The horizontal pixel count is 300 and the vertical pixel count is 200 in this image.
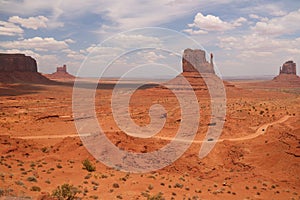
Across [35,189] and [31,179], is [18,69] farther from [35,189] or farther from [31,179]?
[35,189]

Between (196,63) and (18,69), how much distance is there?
71780 mm

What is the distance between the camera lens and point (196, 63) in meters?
88.0

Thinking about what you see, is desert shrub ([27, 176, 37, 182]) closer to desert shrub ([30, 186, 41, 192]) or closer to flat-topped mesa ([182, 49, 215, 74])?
desert shrub ([30, 186, 41, 192])

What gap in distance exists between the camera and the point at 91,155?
18172 mm

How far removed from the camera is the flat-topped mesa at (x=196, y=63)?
85562 mm

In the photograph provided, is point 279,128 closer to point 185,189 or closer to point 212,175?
point 212,175

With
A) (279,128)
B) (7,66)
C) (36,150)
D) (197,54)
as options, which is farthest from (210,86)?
(7,66)

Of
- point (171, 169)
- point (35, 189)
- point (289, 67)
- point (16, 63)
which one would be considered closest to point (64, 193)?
point (35, 189)

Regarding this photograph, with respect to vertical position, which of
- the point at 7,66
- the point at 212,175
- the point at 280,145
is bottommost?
the point at 212,175

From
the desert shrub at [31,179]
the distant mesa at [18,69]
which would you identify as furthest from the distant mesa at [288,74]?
the desert shrub at [31,179]

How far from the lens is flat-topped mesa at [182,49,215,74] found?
85.6 meters

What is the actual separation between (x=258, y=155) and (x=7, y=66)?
110 meters

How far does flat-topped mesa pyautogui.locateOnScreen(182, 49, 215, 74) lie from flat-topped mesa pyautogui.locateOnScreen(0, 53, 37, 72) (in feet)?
222

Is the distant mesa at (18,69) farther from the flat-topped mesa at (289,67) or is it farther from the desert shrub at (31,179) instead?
the flat-topped mesa at (289,67)
